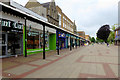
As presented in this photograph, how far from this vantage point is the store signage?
8.19 m

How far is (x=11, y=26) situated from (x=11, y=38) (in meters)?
1.67

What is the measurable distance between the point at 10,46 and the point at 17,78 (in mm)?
7067

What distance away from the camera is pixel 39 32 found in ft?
45.8

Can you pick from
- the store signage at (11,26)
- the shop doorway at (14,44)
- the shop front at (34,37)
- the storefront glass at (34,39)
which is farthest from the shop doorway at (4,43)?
the storefront glass at (34,39)

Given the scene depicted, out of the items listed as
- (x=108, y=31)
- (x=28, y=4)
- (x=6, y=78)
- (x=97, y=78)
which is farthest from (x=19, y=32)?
(x=108, y=31)

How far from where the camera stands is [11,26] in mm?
8906

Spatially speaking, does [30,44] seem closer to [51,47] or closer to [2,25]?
[2,25]

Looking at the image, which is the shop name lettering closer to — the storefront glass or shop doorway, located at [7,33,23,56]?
shop doorway, located at [7,33,23,56]

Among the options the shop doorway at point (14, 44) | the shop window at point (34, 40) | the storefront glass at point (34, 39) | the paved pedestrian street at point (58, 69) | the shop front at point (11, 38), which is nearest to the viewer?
the paved pedestrian street at point (58, 69)

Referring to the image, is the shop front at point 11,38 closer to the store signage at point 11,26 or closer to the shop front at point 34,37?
the store signage at point 11,26

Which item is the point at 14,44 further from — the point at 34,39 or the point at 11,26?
the point at 34,39

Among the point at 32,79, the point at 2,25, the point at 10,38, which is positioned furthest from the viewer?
the point at 10,38

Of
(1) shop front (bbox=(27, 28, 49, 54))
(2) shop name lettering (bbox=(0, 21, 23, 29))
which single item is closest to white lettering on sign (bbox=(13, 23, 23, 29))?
(2) shop name lettering (bbox=(0, 21, 23, 29))

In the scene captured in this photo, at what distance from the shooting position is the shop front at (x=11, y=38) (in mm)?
8625
